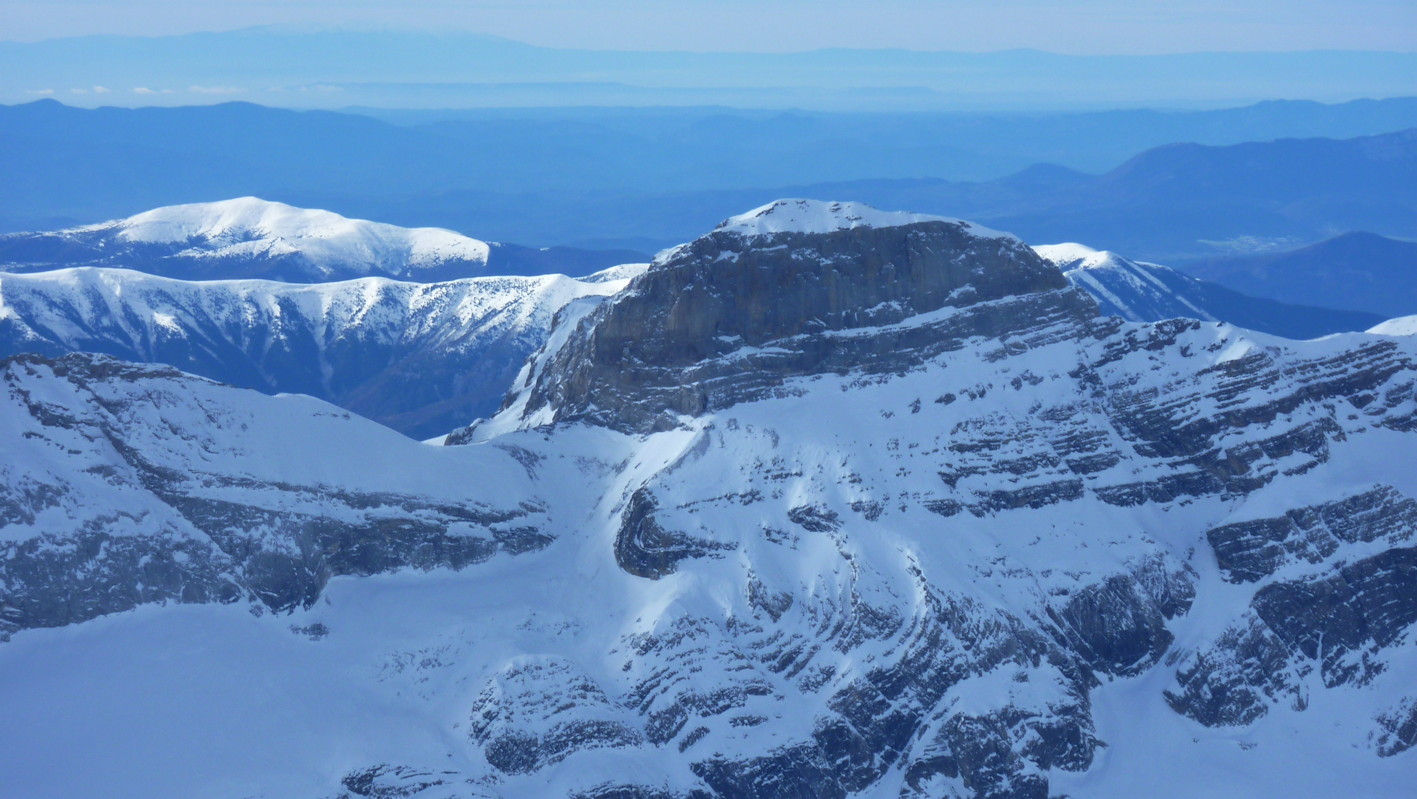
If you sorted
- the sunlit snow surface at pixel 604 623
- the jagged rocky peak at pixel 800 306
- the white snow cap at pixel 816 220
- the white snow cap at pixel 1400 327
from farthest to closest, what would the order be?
the white snow cap at pixel 1400 327
the white snow cap at pixel 816 220
the jagged rocky peak at pixel 800 306
the sunlit snow surface at pixel 604 623

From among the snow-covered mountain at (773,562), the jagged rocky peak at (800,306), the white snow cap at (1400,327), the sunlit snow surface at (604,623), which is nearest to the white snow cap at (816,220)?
the jagged rocky peak at (800,306)

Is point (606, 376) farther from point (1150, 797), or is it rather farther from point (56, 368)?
point (1150, 797)

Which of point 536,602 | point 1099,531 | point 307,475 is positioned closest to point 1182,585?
point 1099,531

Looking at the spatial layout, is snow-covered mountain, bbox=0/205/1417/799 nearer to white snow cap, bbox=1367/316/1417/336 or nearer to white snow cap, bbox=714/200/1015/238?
white snow cap, bbox=714/200/1015/238

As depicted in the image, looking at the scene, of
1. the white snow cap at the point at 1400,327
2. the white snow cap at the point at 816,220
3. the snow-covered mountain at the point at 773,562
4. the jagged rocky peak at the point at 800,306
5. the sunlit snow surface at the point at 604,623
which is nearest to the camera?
the sunlit snow surface at the point at 604,623

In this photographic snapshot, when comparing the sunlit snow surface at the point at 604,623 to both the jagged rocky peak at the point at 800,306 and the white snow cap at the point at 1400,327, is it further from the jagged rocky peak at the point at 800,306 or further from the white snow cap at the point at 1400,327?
the white snow cap at the point at 1400,327

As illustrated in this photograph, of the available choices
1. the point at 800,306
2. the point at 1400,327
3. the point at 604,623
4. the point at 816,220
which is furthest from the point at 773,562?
the point at 1400,327

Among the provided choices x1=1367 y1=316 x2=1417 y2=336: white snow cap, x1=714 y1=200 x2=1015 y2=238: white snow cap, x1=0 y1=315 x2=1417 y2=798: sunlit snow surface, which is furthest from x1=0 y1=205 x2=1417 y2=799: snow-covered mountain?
x1=1367 y1=316 x2=1417 y2=336: white snow cap
